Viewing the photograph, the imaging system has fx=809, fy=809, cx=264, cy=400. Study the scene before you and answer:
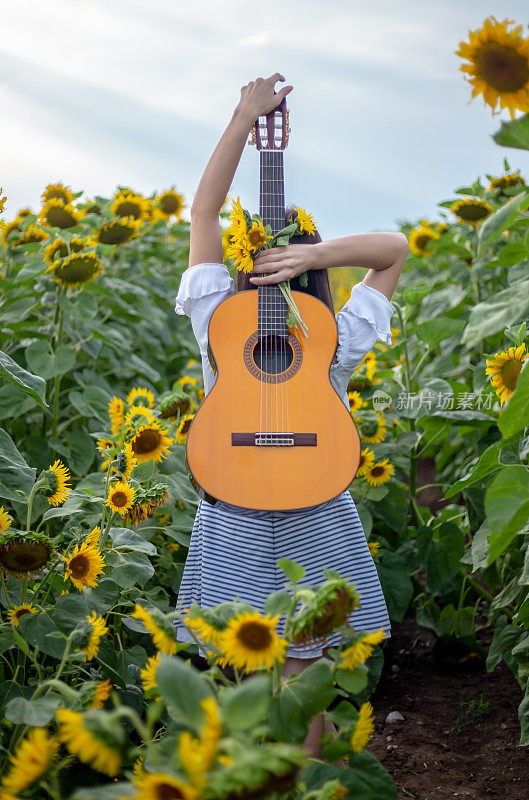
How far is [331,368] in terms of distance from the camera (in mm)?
1953

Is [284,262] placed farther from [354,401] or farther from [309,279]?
[354,401]

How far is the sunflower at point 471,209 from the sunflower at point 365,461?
4.41 ft

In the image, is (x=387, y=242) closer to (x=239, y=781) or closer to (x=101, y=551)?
(x=101, y=551)

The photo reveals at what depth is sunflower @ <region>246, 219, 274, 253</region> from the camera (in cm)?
186

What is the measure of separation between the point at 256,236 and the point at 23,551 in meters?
0.86

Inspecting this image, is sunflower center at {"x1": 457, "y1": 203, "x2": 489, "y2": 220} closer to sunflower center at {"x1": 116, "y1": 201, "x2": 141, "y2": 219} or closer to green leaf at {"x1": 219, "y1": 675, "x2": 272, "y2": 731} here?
sunflower center at {"x1": 116, "y1": 201, "x2": 141, "y2": 219}

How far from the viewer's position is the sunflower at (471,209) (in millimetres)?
3346

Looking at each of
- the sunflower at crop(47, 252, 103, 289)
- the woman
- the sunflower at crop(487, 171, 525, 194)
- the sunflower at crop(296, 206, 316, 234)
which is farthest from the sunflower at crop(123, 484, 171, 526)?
the sunflower at crop(487, 171, 525, 194)

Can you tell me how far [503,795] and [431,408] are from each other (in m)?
1.14

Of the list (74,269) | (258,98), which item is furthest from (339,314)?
(74,269)

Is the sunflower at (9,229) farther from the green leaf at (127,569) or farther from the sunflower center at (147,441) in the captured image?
the green leaf at (127,569)

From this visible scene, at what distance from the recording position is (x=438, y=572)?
8.55 ft

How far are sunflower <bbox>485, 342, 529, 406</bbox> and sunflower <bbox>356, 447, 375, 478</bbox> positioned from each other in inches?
21.1

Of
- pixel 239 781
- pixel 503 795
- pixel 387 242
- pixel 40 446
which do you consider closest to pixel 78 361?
pixel 40 446
